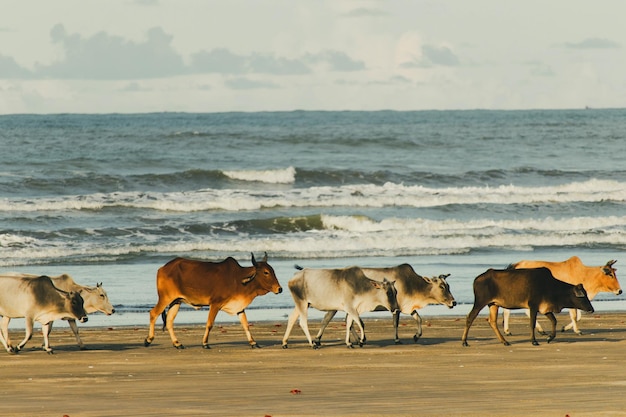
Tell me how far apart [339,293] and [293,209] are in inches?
1127

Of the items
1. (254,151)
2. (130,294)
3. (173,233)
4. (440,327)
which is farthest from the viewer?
(254,151)

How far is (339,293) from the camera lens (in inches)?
672

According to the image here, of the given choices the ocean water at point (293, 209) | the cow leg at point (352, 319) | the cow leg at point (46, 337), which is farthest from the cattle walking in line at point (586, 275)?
the cow leg at point (46, 337)

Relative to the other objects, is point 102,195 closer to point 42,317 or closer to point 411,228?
point 411,228

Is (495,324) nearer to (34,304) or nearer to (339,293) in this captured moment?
(339,293)

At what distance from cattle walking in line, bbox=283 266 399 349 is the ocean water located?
405 cm

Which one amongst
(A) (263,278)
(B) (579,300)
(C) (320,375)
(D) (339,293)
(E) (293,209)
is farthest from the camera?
(E) (293,209)

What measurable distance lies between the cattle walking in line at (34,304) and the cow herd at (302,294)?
1cm

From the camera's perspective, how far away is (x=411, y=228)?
40.1 metres

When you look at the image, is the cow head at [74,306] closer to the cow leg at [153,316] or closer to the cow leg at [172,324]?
the cow leg at [153,316]

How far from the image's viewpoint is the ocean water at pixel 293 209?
31.1 m

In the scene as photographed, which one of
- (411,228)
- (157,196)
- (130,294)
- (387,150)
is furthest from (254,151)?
(130,294)

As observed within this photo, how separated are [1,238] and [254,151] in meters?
39.2

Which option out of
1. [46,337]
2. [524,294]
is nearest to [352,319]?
[524,294]
